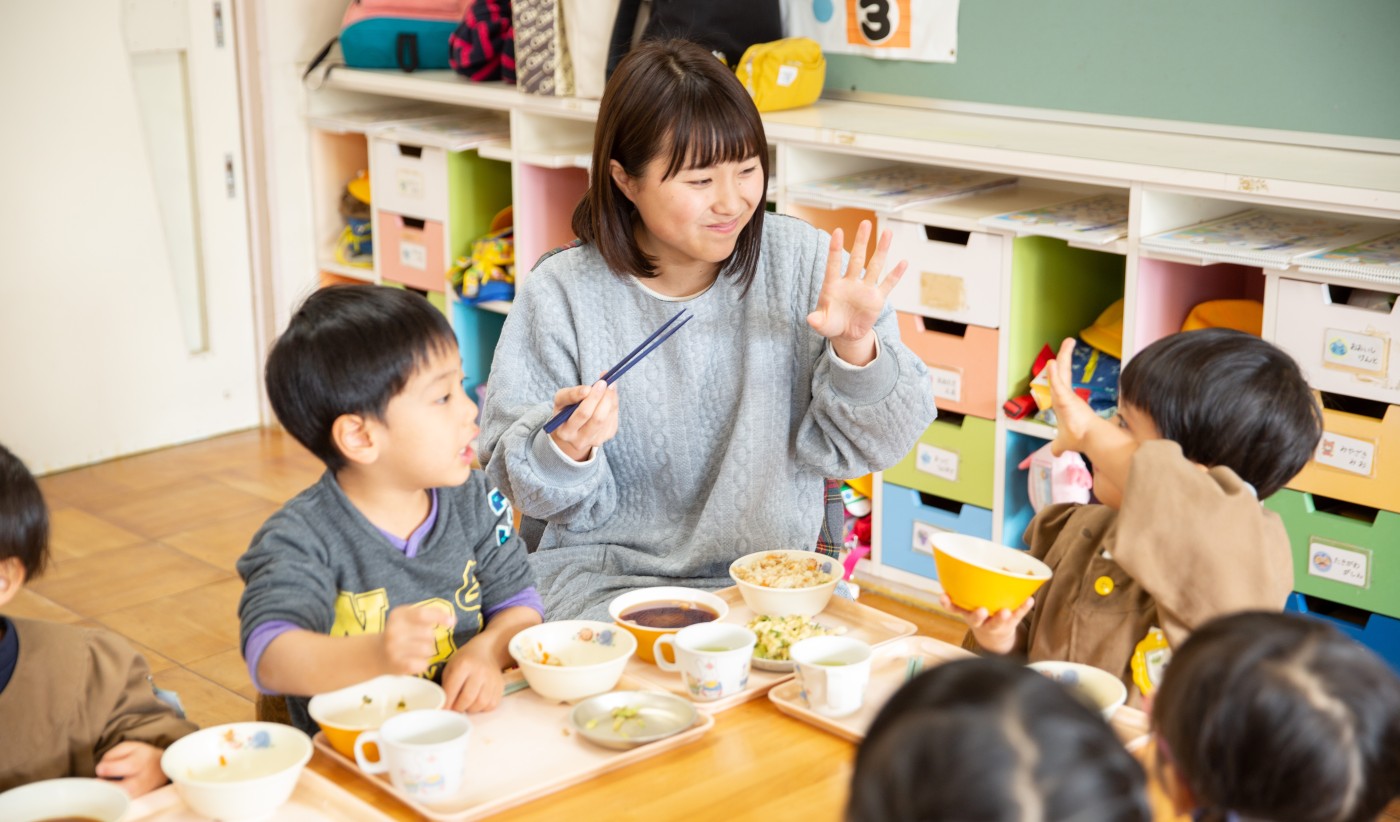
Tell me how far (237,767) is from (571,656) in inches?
12.8

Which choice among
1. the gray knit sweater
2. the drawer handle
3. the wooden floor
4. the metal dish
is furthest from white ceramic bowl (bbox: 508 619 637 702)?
the drawer handle

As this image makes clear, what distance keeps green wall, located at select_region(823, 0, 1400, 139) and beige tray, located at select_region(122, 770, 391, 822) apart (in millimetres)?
2161

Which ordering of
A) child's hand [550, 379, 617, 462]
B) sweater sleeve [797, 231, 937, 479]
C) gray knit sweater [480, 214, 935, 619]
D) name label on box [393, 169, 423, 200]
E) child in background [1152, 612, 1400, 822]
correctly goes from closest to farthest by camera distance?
child in background [1152, 612, 1400, 822]
child's hand [550, 379, 617, 462]
sweater sleeve [797, 231, 937, 479]
gray knit sweater [480, 214, 935, 619]
name label on box [393, 169, 423, 200]

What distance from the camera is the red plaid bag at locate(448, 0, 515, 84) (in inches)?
142

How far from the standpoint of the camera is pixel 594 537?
1.85 meters

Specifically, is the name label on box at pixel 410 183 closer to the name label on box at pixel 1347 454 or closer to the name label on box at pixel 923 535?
the name label on box at pixel 923 535

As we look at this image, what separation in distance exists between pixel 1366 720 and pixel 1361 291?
5.76 feet

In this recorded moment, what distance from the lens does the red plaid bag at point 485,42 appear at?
3607mm

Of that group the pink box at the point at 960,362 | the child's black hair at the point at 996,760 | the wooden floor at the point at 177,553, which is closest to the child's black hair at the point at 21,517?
the child's black hair at the point at 996,760

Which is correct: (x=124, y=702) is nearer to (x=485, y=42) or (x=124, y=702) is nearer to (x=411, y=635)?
(x=411, y=635)

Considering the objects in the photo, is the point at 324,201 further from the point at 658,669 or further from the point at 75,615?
the point at 658,669

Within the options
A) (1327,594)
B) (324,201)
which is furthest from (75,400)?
(1327,594)

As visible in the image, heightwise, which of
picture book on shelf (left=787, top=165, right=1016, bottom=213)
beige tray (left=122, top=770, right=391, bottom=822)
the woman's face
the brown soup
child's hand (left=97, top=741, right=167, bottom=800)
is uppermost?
the woman's face

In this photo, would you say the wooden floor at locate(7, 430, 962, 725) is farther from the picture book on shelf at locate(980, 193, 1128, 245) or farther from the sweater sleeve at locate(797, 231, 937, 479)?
the sweater sleeve at locate(797, 231, 937, 479)
